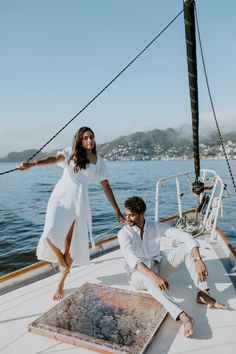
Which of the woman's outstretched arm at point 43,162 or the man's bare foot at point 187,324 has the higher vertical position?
the woman's outstretched arm at point 43,162

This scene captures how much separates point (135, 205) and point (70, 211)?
841mm

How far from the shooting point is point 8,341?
9.46 feet

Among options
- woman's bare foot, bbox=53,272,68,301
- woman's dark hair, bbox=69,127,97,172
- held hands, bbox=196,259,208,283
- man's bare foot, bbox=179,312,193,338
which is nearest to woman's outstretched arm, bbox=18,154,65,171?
woman's dark hair, bbox=69,127,97,172

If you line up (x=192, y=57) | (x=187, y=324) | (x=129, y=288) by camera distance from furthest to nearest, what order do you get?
1. (x=192, y=57)
2. (x=129, y=288)
3. (x=187, y=324)

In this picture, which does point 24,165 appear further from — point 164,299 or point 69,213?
point 164,299

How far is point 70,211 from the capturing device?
3.80 m

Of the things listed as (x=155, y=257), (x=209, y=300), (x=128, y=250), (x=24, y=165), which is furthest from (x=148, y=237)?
(x=24, y=165)

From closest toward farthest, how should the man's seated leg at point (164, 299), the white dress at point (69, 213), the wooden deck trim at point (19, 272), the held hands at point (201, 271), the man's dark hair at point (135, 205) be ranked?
1. the man's seated leg at point (164, 299)
2. the held hands at point (201, 271)
3. the man's dark hair at point (135, 205)
4. the white dress at point (69, 213)
5. the wooden deck trim at point (19, 272)

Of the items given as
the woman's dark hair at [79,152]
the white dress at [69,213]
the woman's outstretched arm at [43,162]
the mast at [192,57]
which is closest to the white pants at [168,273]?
the white dress at [69,213]

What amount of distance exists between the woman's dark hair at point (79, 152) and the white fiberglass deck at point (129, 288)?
1.57 m

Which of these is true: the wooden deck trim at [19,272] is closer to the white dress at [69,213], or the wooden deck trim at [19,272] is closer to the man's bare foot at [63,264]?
the white dress at [69,213]

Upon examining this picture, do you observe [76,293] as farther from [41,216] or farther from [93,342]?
[41,216]

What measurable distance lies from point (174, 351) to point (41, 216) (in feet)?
45.5

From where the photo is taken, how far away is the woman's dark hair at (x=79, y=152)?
12.3ft
